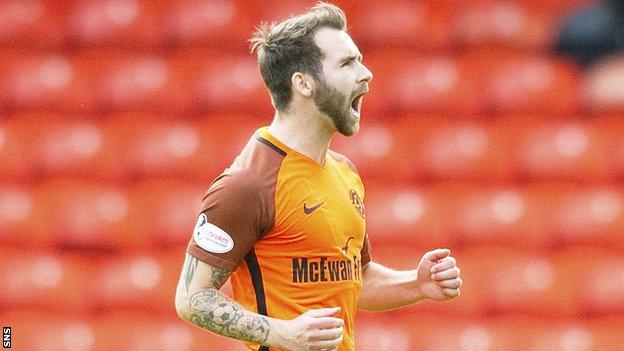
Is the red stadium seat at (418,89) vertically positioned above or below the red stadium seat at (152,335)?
above

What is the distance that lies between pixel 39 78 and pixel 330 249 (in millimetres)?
3304

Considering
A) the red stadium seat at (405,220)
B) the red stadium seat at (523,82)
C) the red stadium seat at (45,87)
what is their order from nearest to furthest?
the red stadium seat at (405,220)
the red stadium seat at (45,87)
the red stadium seat at (523,82)

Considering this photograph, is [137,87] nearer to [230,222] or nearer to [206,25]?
[206,25]

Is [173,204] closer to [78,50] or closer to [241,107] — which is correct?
[241,107]

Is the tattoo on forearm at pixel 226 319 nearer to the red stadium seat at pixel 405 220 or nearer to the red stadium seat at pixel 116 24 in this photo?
the red stadium seat at pixel 405 220

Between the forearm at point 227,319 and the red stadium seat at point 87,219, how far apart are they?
271cm

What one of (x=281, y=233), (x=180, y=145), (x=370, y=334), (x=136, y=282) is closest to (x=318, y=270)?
(x=281, y=233)

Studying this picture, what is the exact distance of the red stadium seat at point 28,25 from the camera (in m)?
5.79

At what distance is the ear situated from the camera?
8.71 ft

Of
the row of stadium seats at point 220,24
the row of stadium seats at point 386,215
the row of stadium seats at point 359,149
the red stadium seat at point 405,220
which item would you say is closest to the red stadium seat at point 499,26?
the row of stadium seats at point 220,24

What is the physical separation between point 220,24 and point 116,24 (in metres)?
0.50

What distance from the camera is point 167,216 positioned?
518 centimetres

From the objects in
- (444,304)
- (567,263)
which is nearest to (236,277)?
(444,304)

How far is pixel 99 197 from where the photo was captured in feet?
17.1
